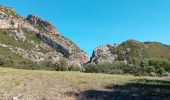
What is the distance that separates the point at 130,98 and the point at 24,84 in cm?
806

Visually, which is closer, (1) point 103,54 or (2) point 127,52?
(2) point 127,52

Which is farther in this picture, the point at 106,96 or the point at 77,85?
the point at 77,85

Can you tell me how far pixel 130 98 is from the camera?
20.7 metres

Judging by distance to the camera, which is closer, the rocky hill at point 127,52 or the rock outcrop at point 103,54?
the rocky hill at point 127,52

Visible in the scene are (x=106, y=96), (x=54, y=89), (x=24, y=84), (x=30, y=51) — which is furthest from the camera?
(x=30, y=51)

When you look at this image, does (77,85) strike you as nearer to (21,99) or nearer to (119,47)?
(21,99)

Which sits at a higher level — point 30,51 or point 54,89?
point 30,51

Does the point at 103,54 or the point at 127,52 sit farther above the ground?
the point at 127,52

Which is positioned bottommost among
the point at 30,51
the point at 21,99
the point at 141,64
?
the point at 21,99

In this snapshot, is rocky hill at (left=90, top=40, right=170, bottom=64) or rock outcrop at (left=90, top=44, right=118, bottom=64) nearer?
rocky hill at (left=90, top=40, right=170, bottom=64)

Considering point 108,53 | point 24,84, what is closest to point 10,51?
point 108,53

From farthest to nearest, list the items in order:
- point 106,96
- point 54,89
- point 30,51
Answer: point 30,51 < point 54,89 < point 106,96

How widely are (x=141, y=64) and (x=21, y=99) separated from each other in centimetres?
8629

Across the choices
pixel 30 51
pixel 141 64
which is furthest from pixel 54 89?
pixel 30 51
